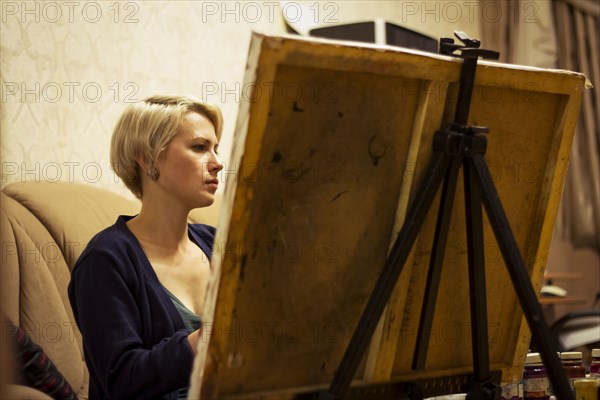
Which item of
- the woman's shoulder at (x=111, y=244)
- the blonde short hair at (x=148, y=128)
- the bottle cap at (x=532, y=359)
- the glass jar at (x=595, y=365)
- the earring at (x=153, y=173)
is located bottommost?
the glass jar at (x=595, y=365)

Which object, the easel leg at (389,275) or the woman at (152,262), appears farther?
the woman at (152,262)

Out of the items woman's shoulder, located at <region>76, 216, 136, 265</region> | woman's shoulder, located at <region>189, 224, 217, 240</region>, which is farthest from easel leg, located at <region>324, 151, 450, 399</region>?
woman's shoulder, located at <region>189, 224, 217, 240</region>

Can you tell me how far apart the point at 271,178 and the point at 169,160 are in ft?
2.66

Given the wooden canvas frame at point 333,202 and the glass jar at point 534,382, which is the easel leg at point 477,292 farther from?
the glass jar at point 534,382

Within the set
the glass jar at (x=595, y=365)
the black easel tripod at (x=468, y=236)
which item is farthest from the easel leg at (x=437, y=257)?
the glass jar at (x=595, y=365)

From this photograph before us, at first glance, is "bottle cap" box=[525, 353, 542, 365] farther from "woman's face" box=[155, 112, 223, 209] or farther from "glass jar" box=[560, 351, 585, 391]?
"woman's face" box=[155, 112, 223, 209]

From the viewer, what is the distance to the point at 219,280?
3.32 feet

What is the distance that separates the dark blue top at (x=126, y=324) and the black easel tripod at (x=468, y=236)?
383 mm

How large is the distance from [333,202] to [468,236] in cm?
23

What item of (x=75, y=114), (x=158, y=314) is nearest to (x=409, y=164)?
(x=158, y=314)

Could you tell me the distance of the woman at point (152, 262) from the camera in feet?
4.69

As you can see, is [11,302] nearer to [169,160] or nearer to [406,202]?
[169,160]

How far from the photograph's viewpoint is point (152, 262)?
1.75 m

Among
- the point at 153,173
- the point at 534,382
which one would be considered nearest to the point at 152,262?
the point at 153,173
